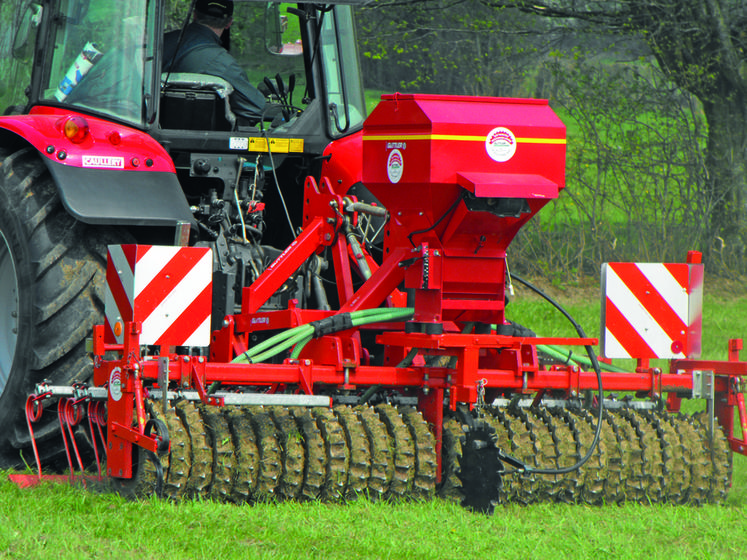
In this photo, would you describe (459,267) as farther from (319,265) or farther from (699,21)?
(699,21)

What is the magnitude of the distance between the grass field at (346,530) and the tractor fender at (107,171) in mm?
1063

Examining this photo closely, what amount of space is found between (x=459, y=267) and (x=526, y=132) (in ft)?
1.83

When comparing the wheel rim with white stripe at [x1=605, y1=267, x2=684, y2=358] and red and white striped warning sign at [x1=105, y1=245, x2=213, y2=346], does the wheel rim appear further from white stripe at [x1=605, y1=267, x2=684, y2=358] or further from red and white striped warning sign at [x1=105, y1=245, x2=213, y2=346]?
white stripe at [x1=605, y1=267, x2=684, y2=358]

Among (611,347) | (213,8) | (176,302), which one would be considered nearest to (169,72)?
(213,8)

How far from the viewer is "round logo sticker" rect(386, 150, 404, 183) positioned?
13.6 ft

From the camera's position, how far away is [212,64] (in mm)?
5262

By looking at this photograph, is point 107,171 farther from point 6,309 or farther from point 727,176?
point 727,176

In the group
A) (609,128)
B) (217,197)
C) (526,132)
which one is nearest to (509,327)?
(526,132)

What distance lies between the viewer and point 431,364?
4371 millimetres

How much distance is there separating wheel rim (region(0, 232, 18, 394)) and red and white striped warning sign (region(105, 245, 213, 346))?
33.9 inches

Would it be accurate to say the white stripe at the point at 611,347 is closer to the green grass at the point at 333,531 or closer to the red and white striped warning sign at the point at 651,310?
the red and white striped warning sign at the point at 651,310

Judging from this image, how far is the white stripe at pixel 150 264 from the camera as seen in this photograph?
3.87m

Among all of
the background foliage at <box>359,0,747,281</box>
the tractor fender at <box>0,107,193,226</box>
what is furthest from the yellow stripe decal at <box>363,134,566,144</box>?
the background foliage at <box>359,0,747,281</box>

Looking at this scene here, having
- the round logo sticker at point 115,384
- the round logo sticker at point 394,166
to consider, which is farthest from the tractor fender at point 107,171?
the round logo sticker at point 394,166
